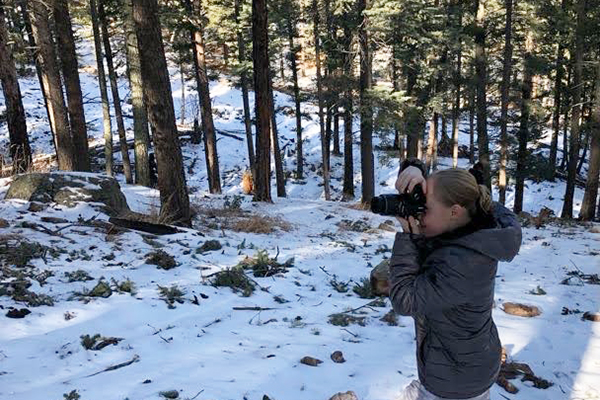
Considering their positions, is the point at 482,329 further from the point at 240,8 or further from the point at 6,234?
the point at 240,8

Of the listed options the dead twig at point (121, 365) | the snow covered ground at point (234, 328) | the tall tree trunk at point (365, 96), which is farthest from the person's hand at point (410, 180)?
the tall tree trunk at point (365, 96)

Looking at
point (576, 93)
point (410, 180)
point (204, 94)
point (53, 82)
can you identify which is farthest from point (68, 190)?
point (576, 93)

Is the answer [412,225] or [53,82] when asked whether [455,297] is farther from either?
[53,82]

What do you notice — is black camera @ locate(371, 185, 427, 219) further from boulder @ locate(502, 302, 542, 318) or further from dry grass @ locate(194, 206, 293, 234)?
dry grass @ locate(194, 206, 293, 234)

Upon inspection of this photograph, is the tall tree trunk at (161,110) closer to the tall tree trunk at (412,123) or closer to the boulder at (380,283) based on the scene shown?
the boulder at (380,283)

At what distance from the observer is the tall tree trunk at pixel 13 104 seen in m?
10.6

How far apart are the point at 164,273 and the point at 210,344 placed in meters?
2.07

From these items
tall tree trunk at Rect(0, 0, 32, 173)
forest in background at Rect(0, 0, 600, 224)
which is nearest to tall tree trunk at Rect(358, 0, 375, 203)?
forest in background at Rect(0, 0, 600, 224)

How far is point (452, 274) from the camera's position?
211 cm

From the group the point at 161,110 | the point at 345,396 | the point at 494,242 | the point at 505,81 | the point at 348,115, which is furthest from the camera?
the point at 348,115

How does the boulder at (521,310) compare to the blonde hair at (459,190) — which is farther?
the boulder at (521,310)

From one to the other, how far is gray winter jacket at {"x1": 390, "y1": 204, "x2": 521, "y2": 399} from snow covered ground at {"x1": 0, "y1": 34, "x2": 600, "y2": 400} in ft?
4.52

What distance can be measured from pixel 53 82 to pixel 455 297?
39.7ft

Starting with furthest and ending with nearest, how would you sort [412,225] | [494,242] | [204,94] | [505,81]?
[204,94] → [505,81] → [412,225] → [494,242]
